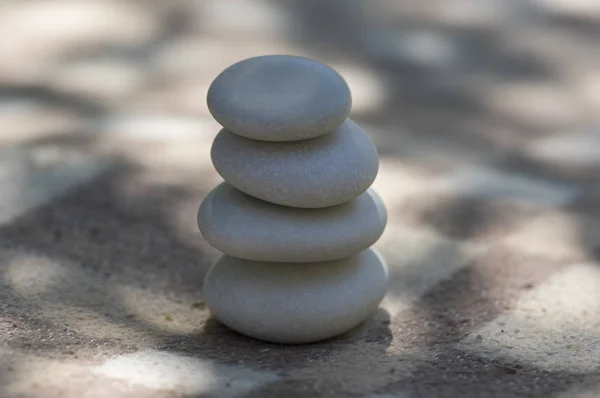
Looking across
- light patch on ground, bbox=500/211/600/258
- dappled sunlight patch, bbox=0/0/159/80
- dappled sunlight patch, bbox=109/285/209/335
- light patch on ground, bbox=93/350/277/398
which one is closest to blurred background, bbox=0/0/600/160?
dappled sunlight patch, bbox=0/0/159/80

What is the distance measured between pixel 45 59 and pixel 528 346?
2.21 meters

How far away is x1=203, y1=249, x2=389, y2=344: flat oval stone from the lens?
1.71 metres

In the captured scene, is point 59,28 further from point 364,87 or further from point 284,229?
point 284,229

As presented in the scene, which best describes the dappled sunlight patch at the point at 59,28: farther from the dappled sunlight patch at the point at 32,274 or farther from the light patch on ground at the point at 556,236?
the light patch on ground at the point at 556,236

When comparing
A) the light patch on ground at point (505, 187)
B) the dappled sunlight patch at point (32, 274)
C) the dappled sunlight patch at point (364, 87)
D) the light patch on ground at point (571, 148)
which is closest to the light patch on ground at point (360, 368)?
the dappled sunlight patch at point (32, 274)

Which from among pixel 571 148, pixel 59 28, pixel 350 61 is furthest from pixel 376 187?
pixel 59 28

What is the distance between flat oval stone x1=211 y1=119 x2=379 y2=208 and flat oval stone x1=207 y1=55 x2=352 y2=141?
0.04m

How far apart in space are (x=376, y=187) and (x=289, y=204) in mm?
855

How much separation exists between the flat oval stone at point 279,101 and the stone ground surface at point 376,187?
1.30 ft

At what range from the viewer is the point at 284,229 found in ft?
5.54

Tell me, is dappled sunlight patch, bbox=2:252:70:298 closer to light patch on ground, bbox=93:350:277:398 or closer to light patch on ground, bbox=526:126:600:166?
light patch on ground, bbox=93:350:277:398

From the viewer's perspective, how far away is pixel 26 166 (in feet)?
8.02

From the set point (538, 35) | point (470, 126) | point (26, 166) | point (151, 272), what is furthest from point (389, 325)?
point (538, 35)

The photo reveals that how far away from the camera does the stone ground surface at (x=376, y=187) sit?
158 cm
